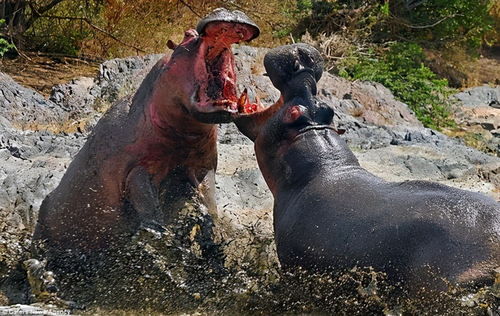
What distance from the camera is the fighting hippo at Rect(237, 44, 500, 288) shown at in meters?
3.68

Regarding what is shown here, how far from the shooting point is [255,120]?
4887mm

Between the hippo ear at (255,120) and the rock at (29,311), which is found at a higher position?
the hippo ear at (255,120)

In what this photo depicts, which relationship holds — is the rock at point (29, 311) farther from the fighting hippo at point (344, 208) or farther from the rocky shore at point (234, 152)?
the fighting hippo at point (344, 208)

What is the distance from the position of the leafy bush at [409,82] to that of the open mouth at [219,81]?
960 centimetres

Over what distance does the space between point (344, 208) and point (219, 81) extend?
1.13 m

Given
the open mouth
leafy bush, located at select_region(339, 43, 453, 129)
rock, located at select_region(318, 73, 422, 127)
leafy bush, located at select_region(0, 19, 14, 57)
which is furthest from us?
leafy bush, located at select_region(339, 43, 453, 129)

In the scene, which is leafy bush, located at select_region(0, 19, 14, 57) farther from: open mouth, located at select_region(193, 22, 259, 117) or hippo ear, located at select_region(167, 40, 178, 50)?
open mouth, located at select_region(193, 22, 259, 117)

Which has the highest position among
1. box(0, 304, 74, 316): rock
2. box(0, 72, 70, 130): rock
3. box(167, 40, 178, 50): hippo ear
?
box(167, 40, 178, 50): hippo ear

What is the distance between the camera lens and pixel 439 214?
3.80 meters

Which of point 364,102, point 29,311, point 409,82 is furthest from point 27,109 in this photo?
point 409,82

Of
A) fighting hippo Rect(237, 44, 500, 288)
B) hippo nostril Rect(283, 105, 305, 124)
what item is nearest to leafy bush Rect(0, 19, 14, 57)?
fighting hippo Rect(237, 44, 500, 288)

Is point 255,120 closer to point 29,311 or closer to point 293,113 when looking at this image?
point 293,113

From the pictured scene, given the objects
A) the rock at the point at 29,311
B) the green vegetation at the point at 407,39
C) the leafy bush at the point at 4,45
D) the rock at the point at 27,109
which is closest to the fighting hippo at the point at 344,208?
the rock at the point at 29,311

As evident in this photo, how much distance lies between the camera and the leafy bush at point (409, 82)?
585 inches
